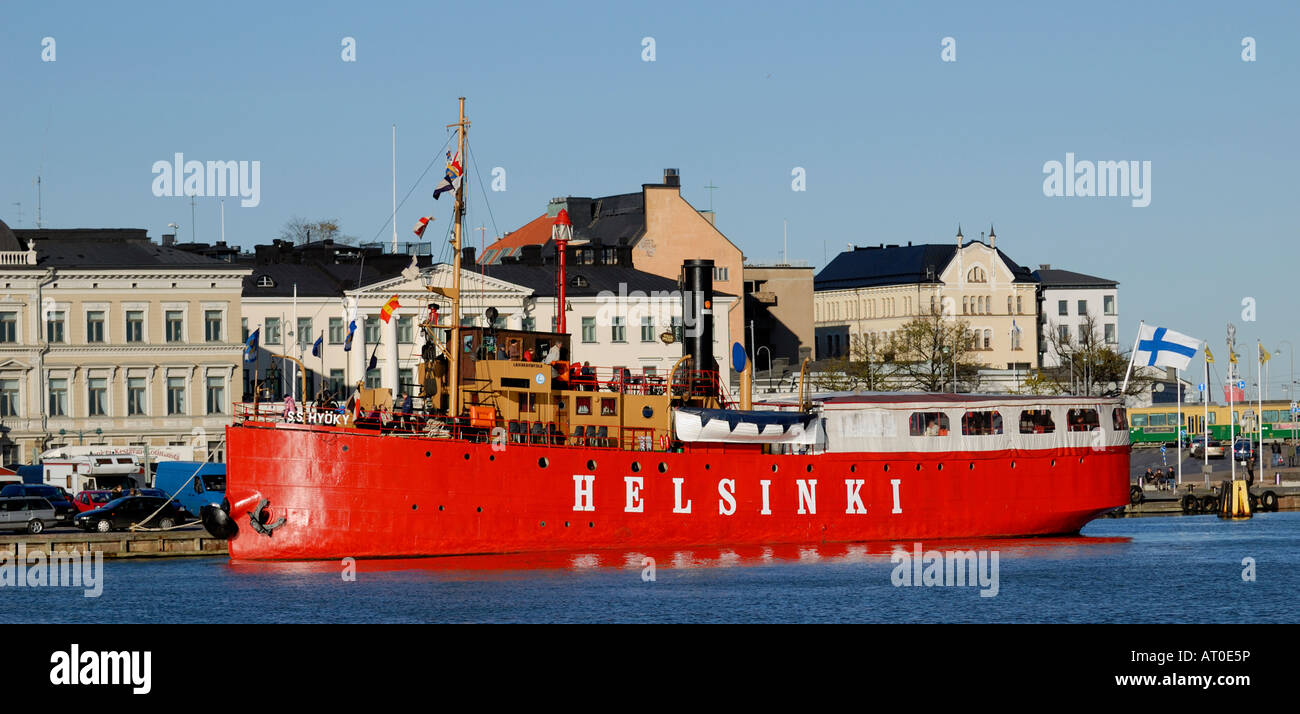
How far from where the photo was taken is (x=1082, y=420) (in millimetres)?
54000

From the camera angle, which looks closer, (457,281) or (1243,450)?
(457,281)

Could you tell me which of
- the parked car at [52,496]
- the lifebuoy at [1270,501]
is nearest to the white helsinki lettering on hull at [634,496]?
the parked car at [52,496]

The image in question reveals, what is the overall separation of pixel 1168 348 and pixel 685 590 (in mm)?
21490

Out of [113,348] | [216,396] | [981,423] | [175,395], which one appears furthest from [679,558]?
[113,348]

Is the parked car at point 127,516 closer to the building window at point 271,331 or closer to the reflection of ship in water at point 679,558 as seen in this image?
the reflection of ship in water at point 679,558

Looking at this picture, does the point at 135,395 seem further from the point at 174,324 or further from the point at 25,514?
the point at 25,514

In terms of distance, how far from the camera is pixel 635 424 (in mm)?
48938

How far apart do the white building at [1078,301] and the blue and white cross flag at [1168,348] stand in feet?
329

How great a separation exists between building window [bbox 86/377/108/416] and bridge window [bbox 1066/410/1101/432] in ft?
149

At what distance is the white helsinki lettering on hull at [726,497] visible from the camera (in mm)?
49250

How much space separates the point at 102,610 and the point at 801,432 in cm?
1962

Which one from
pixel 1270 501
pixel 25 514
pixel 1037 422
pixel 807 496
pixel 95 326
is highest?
pixel 95 326

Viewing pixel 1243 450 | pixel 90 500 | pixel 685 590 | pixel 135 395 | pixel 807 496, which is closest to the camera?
pixel 685 590

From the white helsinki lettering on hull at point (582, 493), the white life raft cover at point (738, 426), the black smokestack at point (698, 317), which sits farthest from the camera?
the black smokestack at point (698, 317)
